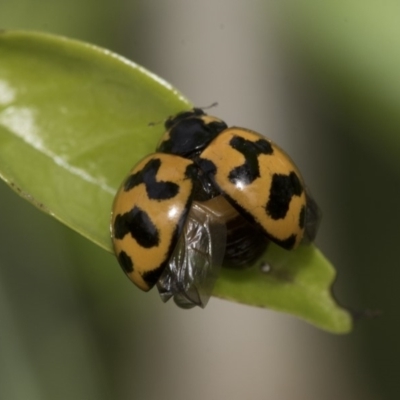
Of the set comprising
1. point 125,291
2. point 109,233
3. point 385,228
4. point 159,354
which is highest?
point 109,233

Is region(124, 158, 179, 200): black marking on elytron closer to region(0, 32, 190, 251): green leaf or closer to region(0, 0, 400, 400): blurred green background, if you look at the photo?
region(0, 32, 190, 251): green leaf

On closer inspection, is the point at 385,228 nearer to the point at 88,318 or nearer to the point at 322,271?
the point at 88,318

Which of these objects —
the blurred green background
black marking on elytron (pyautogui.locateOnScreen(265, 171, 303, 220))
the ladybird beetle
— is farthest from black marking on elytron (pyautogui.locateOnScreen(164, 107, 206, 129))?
the blurred green background

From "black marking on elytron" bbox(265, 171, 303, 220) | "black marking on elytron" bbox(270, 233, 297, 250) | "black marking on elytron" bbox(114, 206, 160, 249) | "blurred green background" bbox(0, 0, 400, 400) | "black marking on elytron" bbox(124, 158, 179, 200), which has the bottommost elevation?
"blurred green background" bbox(0, 0, 400, 400)

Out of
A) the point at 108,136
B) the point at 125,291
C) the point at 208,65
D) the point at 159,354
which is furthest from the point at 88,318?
the point at 108,136

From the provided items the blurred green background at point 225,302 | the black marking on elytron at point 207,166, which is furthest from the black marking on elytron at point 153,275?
the blurred green background at point 225,302

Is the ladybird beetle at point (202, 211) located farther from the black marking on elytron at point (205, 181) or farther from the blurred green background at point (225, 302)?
the blurred green background at point (225, 302)

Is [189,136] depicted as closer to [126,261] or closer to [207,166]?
[207,166]
